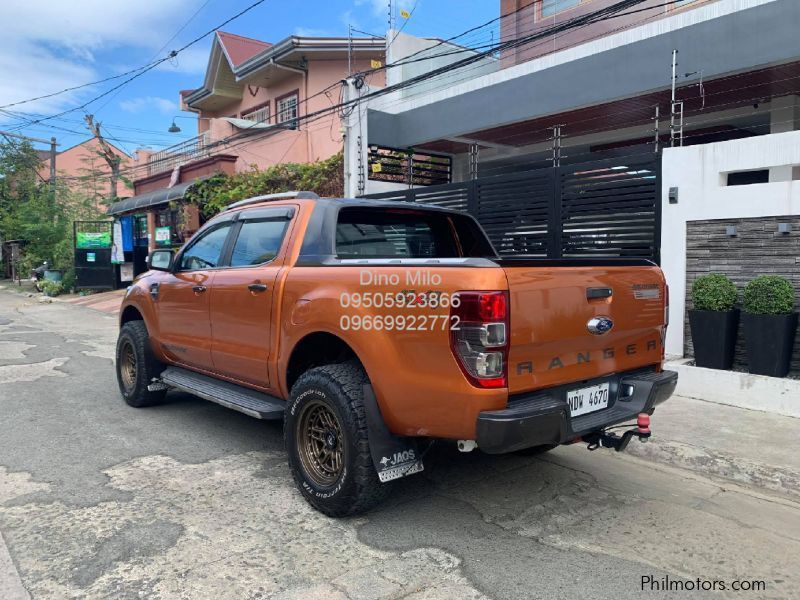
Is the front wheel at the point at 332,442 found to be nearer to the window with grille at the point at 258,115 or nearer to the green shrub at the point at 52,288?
the window with grille at the point at 258,115

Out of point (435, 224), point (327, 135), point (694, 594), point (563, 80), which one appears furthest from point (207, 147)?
point (694, 594)

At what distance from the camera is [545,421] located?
2982 mm

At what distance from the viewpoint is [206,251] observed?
5125 millimetres

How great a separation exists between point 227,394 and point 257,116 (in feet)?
62.3

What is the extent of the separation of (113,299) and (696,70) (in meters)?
17.2

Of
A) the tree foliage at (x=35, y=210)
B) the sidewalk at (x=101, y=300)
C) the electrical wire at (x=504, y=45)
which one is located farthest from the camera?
the tree foliage at (x=35, y=210)

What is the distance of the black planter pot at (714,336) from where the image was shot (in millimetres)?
6285

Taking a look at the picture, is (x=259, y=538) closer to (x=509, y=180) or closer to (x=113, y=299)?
(x=509, y=180)

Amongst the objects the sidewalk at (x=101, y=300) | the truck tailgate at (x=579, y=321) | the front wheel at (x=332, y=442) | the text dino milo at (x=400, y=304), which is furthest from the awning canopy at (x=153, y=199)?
the truck tailgate at (x=579, y=321)

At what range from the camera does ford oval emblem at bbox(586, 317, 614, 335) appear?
3338mm

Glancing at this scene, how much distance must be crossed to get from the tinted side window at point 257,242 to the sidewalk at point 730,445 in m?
3.27

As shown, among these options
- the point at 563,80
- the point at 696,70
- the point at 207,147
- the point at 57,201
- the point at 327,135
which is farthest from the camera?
the point at 57,201

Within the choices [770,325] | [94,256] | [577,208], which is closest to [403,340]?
[770,325]

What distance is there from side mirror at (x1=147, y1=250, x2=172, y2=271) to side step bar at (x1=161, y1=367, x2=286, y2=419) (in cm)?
93
